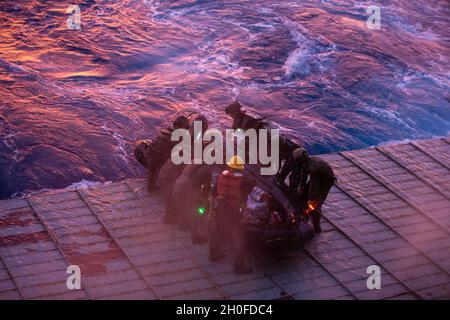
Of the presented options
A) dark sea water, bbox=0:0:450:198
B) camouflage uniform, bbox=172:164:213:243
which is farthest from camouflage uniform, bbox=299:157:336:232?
dark sea water, bbox=0:0:450:198

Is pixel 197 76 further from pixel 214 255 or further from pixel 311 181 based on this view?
pixel 214 255

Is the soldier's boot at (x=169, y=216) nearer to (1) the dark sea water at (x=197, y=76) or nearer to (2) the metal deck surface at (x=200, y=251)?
(2) the metal deck surface at (x=200, y=251)

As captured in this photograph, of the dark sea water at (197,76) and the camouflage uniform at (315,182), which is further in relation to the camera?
the dark sea water at (197,76)

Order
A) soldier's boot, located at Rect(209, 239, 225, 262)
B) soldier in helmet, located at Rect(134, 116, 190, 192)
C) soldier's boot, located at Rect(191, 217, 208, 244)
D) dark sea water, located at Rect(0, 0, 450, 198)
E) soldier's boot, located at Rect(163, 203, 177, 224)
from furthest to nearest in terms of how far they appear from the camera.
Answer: dark sea water, located at Rect(0, 0, 450, 198), soldier in helmet, located at Rect(134, 116, 190, 192), soldier's boot, located at Rect(163, 203, 177, 224), soldier's boot, located at Rect(191, 217, 208, 244), soldier's boot, located at Rect(209, 239, 225, 262)

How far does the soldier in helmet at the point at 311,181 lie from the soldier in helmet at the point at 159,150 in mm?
2356

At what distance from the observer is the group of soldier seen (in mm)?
12070

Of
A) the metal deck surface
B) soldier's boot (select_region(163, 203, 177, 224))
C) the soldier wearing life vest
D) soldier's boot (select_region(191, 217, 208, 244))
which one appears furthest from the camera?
soldier's boot (select_region(163, 203, 177, 224))

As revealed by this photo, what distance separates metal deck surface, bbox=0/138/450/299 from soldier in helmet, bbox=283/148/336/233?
0.64m

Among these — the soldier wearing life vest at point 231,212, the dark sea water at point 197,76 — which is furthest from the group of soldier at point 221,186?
the dark sea water at point 197,76

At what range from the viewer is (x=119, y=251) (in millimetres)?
12477

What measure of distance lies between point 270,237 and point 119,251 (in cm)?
268

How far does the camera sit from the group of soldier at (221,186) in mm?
12070

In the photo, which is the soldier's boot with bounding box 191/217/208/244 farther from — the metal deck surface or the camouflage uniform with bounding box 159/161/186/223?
the camouflage uniform with bounding box 159/161/186/223
